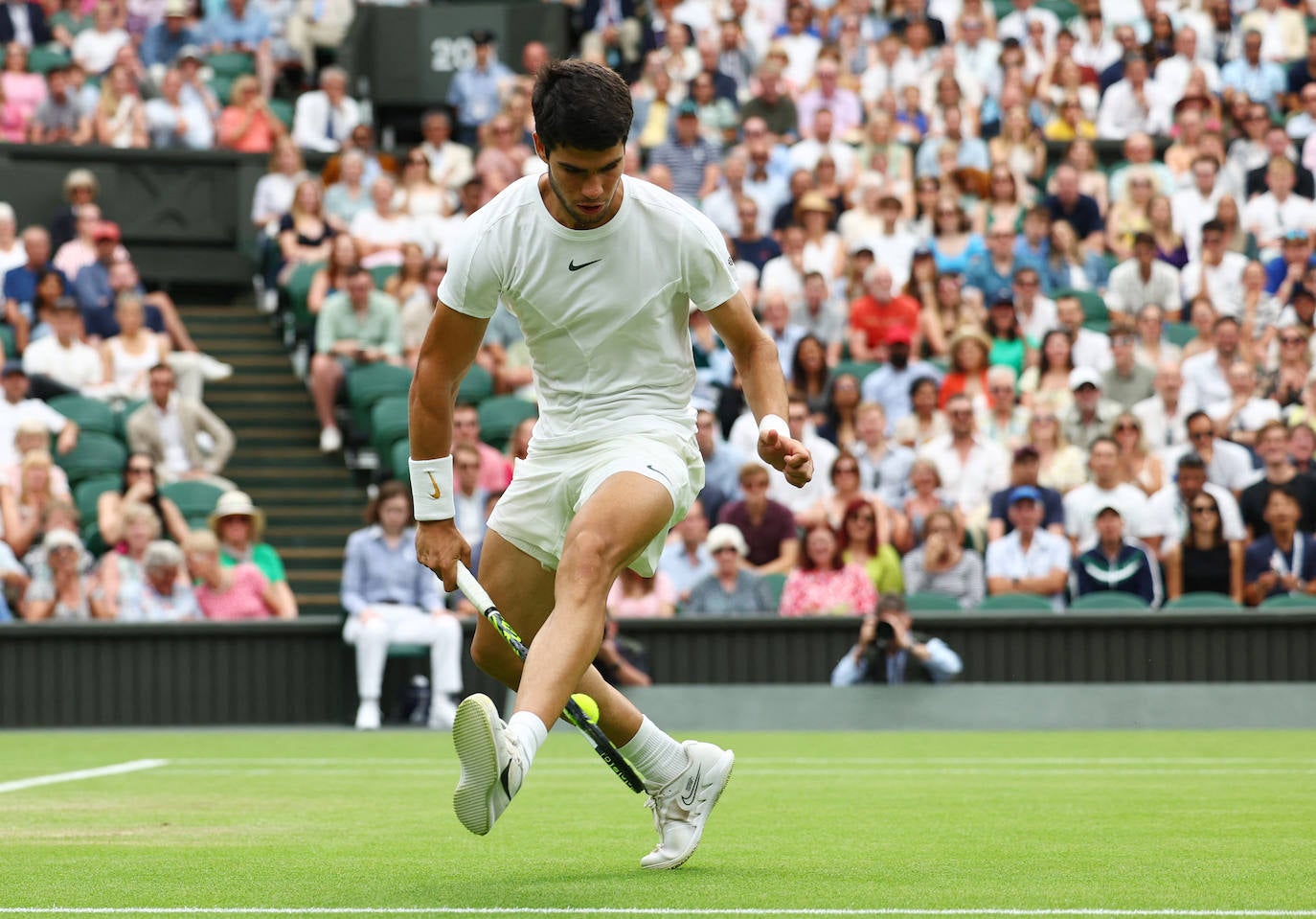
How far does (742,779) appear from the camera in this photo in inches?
348

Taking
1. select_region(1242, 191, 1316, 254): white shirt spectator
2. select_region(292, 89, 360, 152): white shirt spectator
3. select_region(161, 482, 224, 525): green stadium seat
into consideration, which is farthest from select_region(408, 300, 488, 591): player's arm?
select_region(292, 89, 360, 152): white shirt spectator

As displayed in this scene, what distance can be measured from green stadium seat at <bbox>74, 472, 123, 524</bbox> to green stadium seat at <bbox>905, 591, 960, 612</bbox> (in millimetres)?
5311

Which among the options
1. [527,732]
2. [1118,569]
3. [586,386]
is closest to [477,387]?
[1118,569]

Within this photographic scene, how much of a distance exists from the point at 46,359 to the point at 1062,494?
7.16 m

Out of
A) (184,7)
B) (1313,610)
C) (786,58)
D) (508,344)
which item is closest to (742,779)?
(1313,610)

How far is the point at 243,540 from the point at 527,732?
9212 mm

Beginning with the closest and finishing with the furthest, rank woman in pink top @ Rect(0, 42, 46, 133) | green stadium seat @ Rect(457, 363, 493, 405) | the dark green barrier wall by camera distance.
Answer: the dark green barrier wall, green stadium seat @ Rect(457, 363, 493, 405), woman in pink top @ Rect(0, 42, 46, 133)

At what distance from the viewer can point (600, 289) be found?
207 inches

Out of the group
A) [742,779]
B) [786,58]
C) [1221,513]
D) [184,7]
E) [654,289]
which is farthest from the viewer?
[184,7]

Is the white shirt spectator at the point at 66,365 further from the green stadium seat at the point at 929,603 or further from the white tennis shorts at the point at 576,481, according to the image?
the white tennis shorts at the point at 576,481

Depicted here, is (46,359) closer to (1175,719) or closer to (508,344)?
(508,344)

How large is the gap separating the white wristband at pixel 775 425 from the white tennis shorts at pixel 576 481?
22 centimetres

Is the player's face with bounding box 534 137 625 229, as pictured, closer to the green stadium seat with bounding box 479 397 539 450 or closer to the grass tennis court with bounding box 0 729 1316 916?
the grass tennis court with bounding box 0 729 1316 916

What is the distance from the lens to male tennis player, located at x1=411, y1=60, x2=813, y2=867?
4.97 metres
